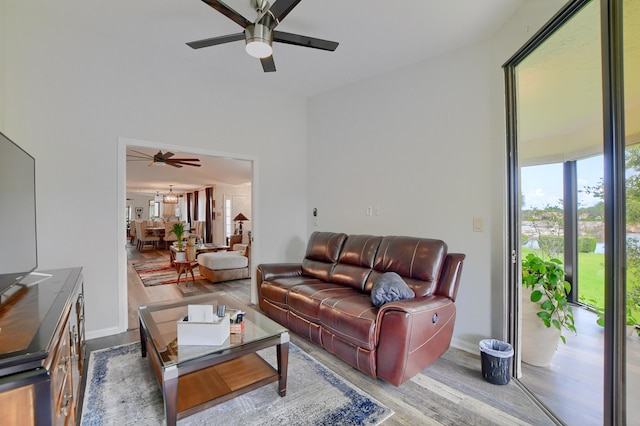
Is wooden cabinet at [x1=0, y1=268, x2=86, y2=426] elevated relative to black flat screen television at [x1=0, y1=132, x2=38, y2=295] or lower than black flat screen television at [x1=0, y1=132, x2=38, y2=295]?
lower

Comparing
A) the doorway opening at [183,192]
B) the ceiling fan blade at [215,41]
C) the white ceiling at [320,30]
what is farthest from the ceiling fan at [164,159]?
the ceiling fan blade at [215,41]

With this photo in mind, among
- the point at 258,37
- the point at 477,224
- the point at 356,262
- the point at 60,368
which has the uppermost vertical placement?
the point at 258,37

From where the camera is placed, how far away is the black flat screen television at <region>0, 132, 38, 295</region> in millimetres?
1331

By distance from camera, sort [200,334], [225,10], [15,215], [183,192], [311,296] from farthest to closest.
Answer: [183,192]
[311,296]
[225,10]
[200,334]
[15,215]

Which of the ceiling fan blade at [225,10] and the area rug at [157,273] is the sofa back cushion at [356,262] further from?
the area rug at [157,273]

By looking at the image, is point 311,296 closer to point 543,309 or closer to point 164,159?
point 543,309

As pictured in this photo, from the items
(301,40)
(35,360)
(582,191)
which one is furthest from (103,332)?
(582,191)

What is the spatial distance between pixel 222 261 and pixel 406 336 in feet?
13.3

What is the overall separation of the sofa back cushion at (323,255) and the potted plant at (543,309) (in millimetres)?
1833

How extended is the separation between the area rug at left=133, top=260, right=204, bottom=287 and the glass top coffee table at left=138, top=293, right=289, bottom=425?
3.35m

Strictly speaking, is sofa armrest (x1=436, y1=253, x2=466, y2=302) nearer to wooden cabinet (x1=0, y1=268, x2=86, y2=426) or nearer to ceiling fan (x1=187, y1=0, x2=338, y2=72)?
ceiling fan (x1=187, y1=0, x2=338, y2=72)

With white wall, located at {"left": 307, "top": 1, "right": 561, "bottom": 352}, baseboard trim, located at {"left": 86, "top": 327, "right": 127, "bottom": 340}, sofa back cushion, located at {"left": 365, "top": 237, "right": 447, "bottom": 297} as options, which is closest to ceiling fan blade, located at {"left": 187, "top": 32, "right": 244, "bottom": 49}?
white wall, located at {"left": 307, "top": 1, "right": 561, "bottom": 352}

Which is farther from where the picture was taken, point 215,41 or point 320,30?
point 320,30

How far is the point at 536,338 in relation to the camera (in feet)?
7.66
